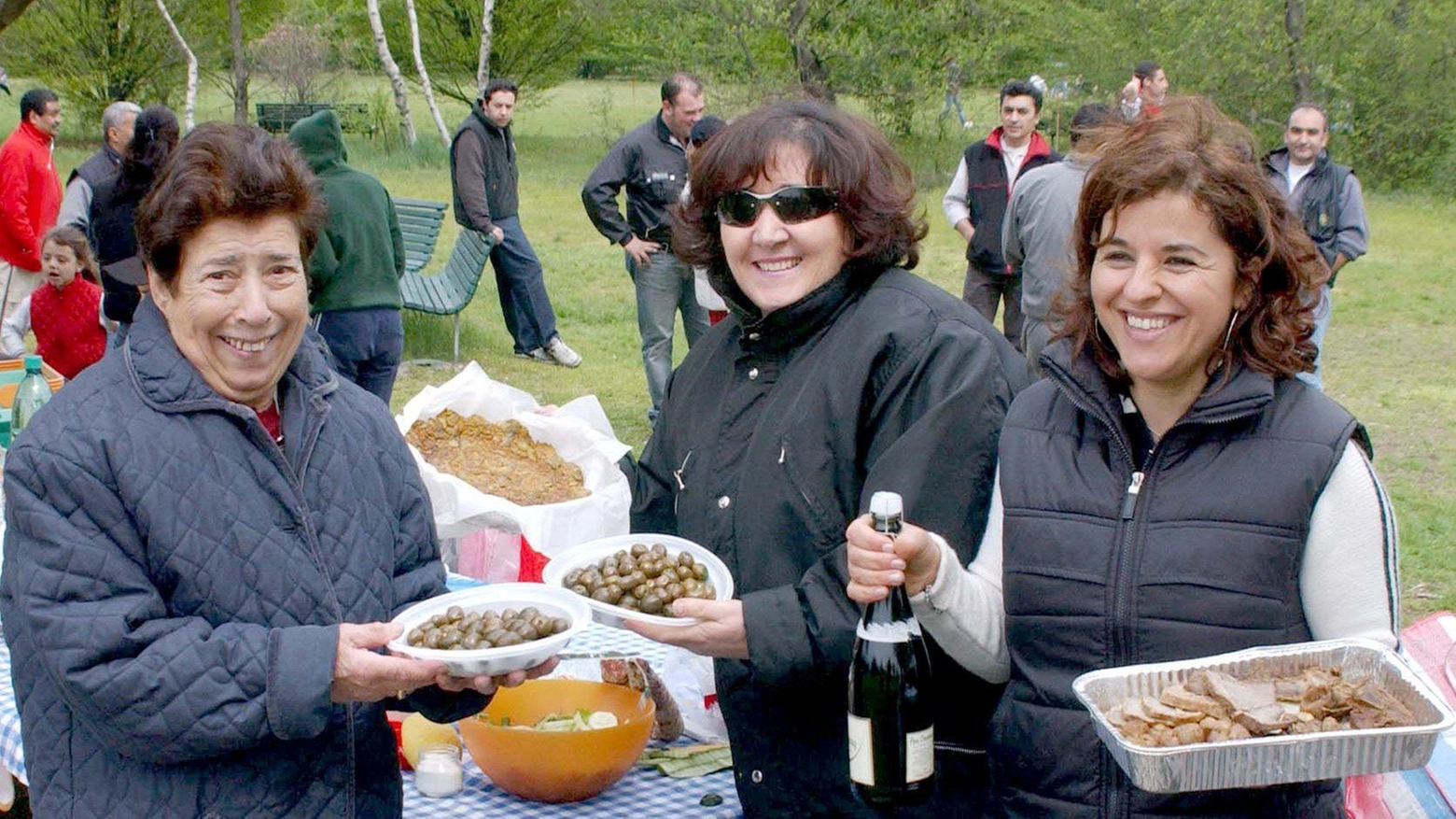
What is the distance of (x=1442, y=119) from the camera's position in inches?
851

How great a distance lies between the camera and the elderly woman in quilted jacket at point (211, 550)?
75.9 inches

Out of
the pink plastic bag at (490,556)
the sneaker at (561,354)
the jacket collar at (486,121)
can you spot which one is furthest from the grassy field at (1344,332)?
the pink plastic bag at (490,556)

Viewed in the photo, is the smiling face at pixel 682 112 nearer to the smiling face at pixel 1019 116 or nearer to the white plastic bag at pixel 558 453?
the smiling face at pixel 1019 116

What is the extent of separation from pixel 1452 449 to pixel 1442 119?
15.6 metres

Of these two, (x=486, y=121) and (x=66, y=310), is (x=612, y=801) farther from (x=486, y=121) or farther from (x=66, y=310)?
(x=486, y=121)

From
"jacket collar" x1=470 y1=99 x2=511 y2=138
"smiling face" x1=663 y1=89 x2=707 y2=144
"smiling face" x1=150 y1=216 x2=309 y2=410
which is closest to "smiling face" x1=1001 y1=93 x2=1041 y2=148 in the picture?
"smiling face" x1=663 y1=89 x2=707 y2=144

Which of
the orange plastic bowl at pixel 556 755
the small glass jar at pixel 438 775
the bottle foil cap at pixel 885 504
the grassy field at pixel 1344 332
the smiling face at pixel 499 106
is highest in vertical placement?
the bottle foil cap at pixel 885 504

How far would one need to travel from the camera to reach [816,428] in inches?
88.1

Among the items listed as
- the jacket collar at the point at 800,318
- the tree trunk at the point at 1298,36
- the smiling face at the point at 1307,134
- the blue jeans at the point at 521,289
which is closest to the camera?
the jacket collar at the point at 800,318

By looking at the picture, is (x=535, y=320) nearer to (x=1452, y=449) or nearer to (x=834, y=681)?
(x=1452, y=449)

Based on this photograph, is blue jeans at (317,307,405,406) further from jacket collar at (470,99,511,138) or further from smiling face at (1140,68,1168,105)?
smiling face at (1140,68,1168,105)

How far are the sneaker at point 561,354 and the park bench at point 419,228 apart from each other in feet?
4.46

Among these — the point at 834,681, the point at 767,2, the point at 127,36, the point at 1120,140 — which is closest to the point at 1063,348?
the point at 1120,140

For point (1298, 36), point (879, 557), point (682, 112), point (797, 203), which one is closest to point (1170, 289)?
point (879, 557)
